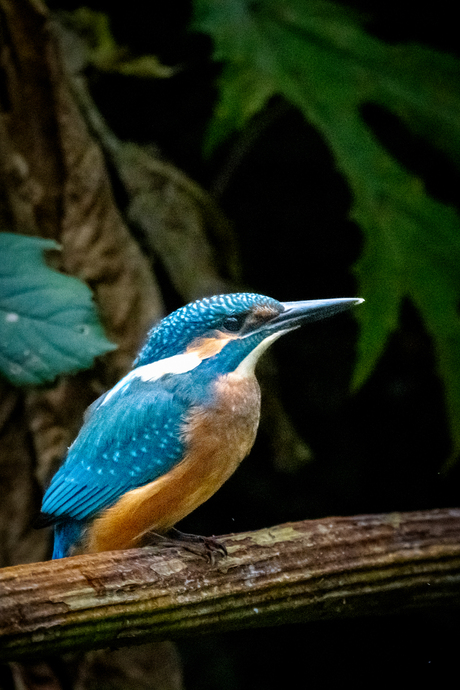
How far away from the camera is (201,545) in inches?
44.4

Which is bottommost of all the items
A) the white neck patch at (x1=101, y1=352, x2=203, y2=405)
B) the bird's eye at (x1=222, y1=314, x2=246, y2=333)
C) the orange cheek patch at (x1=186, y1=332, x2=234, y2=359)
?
the white neck patch at (x1=101, y1=352, x2=203, y2=405)

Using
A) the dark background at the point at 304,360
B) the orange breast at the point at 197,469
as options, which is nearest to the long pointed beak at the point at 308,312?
the orange breast at the point at 197,469

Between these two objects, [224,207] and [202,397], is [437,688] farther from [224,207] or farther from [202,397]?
[224,207]

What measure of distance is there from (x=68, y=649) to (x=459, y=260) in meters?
1.21

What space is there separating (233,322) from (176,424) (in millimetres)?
177

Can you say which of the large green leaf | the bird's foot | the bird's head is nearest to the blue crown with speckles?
the bird's head

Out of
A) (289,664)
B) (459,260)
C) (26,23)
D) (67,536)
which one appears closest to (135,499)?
(67,536)

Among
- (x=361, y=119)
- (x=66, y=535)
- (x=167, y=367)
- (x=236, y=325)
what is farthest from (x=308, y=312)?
(x=361, y=119)

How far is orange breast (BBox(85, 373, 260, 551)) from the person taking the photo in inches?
42.0

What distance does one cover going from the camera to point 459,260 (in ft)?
5.51

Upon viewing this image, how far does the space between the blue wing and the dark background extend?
95 centimetres

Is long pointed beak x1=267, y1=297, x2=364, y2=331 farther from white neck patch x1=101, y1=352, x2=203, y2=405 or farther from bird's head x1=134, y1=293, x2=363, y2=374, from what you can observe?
white neck patch x1=101, y1=352, x2=203, y2=405

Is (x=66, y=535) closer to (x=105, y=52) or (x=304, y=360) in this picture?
(x=304, y=360)

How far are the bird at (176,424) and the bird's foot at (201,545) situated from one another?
0.02 metres
